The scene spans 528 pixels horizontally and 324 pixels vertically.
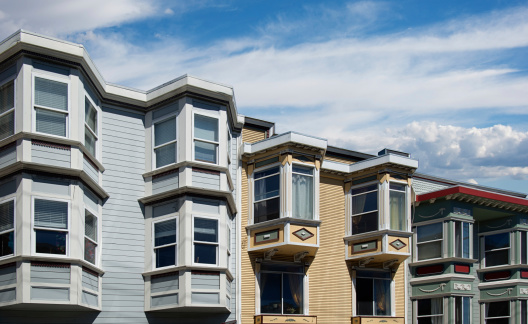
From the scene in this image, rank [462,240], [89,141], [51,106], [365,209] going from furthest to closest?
[462,240] → [365,209] → [89,141] → [51,106]

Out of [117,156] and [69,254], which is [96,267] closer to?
[69,254]

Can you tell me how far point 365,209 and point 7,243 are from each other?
563 inches

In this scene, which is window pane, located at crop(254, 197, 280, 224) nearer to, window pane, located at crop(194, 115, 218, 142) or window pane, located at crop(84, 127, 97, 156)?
window pane, located at crop(194, 115, 218, 142)

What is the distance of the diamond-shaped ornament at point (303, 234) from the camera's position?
24087 mm

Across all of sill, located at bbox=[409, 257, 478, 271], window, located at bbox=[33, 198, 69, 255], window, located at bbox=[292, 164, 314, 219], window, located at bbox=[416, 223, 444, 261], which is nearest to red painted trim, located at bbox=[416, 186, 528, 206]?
window, located at bbox=[416, 223, 444, 261]

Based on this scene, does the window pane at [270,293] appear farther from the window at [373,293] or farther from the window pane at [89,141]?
the window pane at [89,141]

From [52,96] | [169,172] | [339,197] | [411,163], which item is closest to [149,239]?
[169,172]

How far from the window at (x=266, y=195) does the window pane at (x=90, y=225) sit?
22.1ft

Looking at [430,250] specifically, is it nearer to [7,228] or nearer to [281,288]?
[281,288]

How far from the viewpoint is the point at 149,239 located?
21391 mm

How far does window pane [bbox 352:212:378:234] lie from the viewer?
26984 millimetres

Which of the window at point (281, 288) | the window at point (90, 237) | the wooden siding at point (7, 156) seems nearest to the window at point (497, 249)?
the window at point (281, 288)

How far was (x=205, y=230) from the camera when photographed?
834 inches

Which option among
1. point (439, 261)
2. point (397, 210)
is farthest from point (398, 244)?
point (439, 261)
